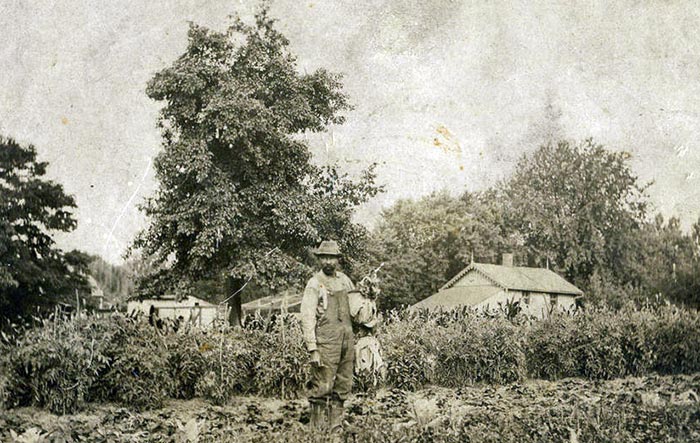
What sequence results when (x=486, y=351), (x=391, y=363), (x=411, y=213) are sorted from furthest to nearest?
1. (x=411, y=213)
2. (x=486, y=351)
3. (x=391, y=363)

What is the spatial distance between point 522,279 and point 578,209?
9437mm

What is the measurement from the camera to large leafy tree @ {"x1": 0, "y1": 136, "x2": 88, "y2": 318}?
17.5m

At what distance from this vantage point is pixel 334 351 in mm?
6629

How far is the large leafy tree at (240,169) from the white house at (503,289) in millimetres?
13851

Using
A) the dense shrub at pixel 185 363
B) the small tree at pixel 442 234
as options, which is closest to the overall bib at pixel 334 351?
the dense shrub at pixel 185 363

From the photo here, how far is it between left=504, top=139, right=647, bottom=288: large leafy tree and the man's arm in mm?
35009

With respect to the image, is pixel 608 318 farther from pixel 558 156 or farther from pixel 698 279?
pixel 558 156

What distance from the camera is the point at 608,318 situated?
1370 cm

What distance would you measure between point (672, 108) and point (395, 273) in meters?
23.9

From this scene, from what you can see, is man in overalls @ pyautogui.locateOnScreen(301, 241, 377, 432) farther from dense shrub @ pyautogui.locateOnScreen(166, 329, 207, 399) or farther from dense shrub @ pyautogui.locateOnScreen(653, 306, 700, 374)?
dense shrub @ pyautogui.locateOnScreen(653, 306, 700, 374)

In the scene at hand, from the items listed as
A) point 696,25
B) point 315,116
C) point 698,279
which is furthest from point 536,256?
point 696,25

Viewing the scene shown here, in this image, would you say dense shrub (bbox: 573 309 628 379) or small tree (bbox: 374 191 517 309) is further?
small tree (bbox: 374 191 517 309)

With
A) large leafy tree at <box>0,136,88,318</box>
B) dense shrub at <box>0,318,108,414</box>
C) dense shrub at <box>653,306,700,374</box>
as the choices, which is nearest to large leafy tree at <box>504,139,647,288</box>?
dense shrub at <box>653,306,700,374</box>

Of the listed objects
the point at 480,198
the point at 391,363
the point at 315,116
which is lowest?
the point at 391,363
